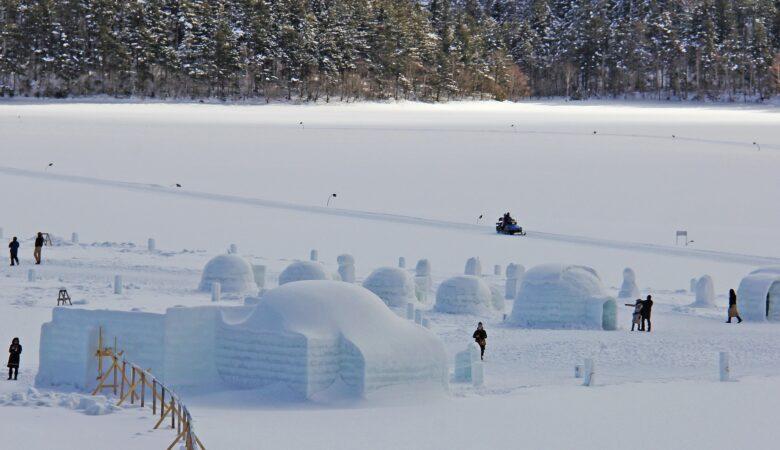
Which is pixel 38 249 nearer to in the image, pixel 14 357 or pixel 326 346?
pixel 14 357

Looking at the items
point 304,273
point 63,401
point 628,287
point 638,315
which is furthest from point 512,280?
A: point 63,401

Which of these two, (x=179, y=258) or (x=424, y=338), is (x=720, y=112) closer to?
(x=179, y=258)

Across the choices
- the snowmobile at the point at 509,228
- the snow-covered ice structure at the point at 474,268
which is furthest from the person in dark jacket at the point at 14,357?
the snowmobile at the point at 509,228

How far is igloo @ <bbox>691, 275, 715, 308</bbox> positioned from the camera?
119 ft

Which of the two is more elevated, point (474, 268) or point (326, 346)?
point (474, 268)

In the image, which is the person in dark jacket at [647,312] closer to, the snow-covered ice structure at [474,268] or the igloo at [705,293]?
the igloo at [705,293]

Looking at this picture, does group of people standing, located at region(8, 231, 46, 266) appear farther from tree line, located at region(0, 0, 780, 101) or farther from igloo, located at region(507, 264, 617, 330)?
tree line, located at region(0, 0, 780, 101)

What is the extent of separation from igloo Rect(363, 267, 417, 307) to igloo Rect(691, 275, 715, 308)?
7.88 meters

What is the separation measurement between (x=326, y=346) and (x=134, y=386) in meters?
3.41

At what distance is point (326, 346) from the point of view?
23.4 m

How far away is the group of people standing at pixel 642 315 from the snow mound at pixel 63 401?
14.1m

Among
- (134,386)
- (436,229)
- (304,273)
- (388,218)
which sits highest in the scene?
(388,218)

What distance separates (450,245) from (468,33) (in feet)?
362

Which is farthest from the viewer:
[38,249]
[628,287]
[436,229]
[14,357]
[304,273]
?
[436,229]
